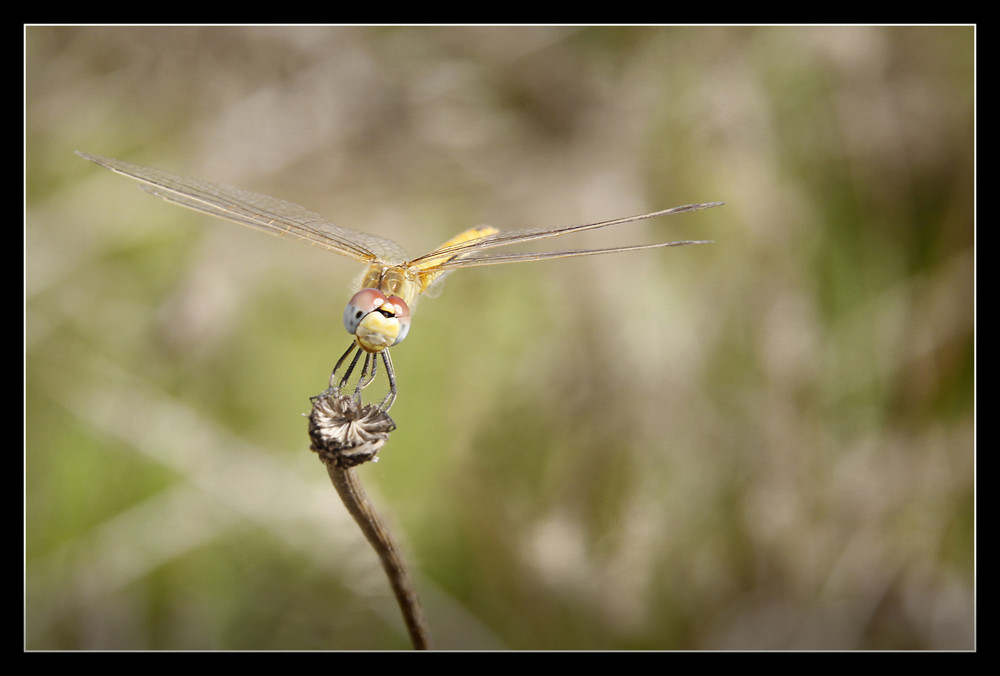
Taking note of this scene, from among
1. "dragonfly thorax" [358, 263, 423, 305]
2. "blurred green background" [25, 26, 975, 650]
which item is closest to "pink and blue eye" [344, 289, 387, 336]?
"dragonfly thorax" [358, 263, 423, 305]

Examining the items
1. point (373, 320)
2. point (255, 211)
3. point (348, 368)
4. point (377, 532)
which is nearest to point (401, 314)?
point (373, 320)

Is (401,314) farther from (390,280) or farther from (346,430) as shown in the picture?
(346,430)

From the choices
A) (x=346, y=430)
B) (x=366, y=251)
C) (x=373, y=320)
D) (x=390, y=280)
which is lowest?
(x=346, y=430)

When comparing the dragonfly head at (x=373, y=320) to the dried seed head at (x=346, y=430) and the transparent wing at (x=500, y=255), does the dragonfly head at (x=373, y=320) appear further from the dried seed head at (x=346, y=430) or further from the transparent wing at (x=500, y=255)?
the dried seed head at (x=346, y=430)

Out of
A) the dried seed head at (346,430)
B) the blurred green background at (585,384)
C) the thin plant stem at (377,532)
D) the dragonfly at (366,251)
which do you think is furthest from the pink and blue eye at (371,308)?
the blurred green background at (585,384)

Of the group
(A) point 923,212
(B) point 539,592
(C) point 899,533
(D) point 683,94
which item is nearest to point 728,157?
(D) point 683,94

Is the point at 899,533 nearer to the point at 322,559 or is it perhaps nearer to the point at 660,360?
the point at 660,360

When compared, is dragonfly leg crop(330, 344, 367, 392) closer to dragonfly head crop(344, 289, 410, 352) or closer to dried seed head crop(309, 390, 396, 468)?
dragonfly head crop(344, 289, 410, 352)
